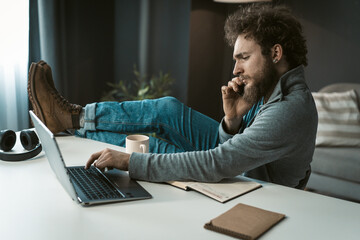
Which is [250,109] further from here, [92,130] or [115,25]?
[115,25]

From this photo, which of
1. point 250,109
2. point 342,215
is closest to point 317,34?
point 250,109

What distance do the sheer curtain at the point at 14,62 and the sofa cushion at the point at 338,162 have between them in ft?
7.34

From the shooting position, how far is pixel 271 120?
109 cm

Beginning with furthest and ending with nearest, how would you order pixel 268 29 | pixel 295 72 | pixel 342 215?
pixel 268 29 → pixel 295 72 → pixel 342 215

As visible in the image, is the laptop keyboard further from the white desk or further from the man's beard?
the man's beard

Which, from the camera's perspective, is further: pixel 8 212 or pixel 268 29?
pixel 268 29

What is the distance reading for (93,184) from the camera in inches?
A: 40.7

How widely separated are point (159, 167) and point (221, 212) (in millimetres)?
256

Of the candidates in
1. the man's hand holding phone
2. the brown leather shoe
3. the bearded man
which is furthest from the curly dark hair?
the brown leather shoe

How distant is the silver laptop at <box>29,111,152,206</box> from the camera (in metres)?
0.88

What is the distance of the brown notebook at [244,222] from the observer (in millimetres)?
768

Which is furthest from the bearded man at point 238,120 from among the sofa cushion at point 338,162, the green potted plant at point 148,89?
the green potted plant at point 148,89

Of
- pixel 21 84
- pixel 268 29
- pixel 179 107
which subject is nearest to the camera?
pixel 268 29

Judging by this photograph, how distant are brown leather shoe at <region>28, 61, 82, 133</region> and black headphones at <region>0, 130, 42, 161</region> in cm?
19
